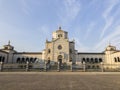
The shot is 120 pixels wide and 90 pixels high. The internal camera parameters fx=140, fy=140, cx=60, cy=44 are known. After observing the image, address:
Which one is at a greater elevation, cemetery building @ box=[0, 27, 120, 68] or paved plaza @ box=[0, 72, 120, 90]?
cemetery building @ box=[0, 27, 120, 68]

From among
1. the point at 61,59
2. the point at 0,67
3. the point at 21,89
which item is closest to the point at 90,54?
the point at 61,59

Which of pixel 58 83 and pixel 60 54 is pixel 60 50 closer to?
pixel 60 54

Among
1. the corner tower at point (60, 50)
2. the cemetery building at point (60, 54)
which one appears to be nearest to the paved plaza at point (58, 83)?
the cemetery building at point (60, 54)

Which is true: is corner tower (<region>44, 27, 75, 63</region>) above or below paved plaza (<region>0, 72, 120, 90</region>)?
above

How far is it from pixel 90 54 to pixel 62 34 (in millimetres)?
13666

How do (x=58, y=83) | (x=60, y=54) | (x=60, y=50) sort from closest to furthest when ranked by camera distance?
(x=58, y=83)
(x=60, y=54)
(x=60, y=50)

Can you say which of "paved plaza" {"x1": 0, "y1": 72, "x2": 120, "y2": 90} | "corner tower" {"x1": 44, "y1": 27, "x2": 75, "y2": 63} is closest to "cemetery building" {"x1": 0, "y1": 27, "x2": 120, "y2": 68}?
"corner tower" {"x1": 44, "y1": 27, "x2": 75, "y2": 63}

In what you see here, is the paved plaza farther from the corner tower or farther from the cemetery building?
the corner tower

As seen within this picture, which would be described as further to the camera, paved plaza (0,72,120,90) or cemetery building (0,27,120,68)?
cemetery building (0,27,120,68)

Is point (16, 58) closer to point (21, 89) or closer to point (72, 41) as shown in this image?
point (72, 41)

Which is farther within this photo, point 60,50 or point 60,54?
point 60,50

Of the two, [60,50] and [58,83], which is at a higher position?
[60,50]

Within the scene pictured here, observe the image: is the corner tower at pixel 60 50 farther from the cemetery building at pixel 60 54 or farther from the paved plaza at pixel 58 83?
the paved plaza at pixel 58 83

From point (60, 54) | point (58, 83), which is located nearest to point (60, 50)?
point (60, 54)
